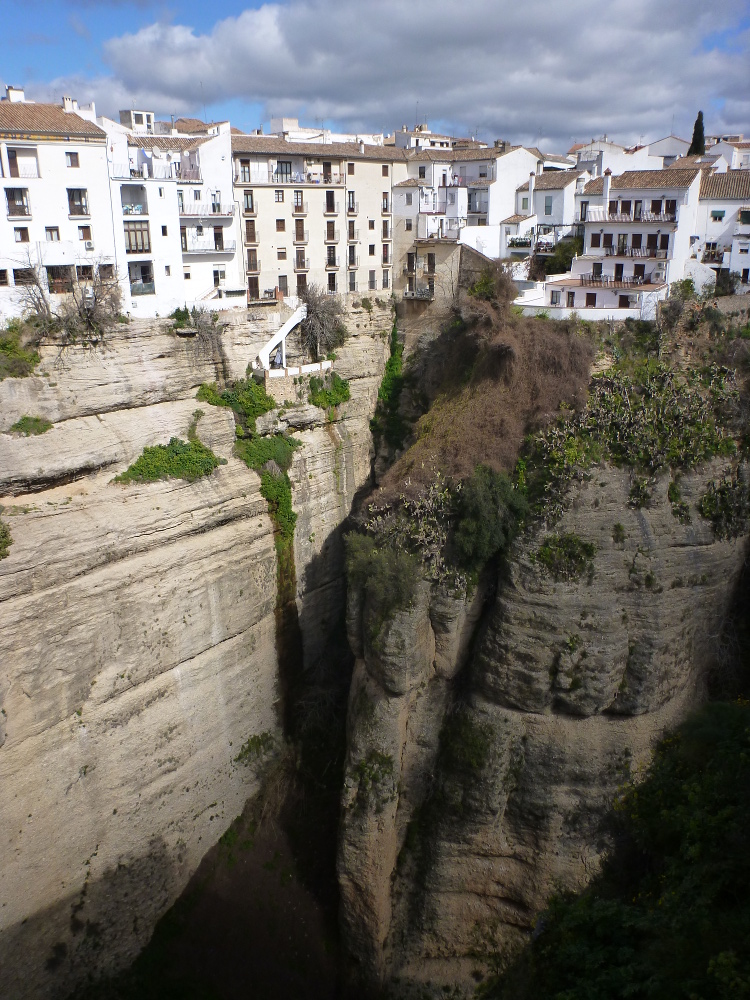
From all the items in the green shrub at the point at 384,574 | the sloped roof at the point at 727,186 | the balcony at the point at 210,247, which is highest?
the sloped roof at the point at 727,186

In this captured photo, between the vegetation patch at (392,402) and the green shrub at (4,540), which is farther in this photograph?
the vegetation patch at (392,402)

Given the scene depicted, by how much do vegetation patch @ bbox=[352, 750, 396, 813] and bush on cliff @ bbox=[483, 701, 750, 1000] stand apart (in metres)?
3.77

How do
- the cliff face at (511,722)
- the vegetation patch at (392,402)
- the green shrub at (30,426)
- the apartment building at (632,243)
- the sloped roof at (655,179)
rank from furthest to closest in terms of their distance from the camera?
the vegetation patch at (392,402) < the sloped roof at (655,179) < the apartment building at (632,243) < the green shrub at (30,426) < the cliff face at (511,722)

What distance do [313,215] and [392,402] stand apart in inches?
285

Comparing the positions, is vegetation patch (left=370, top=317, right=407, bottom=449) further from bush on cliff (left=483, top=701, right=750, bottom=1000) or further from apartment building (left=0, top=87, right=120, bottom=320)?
bush on cliff (left=483, top=701, right=750, bottom=1000)

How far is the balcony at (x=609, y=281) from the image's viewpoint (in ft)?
70.3

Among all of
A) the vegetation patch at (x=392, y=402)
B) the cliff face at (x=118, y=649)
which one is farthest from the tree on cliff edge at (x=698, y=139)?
the cliff face at (x=118, y=649)

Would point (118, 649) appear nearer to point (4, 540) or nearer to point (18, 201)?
point (4, 540)

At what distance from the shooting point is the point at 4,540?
49.4 feet

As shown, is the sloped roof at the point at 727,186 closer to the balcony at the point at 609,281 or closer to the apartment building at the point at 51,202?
the balcony at the point at 609,281

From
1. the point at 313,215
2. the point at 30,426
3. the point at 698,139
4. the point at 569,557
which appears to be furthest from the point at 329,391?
the point at 698,139

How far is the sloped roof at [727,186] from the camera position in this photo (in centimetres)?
2303

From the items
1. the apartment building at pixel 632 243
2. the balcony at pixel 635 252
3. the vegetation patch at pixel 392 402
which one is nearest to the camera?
the apartment building at pixel 632 243

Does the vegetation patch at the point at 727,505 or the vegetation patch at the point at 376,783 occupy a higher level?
the vegetation patch at the point at 727,505
